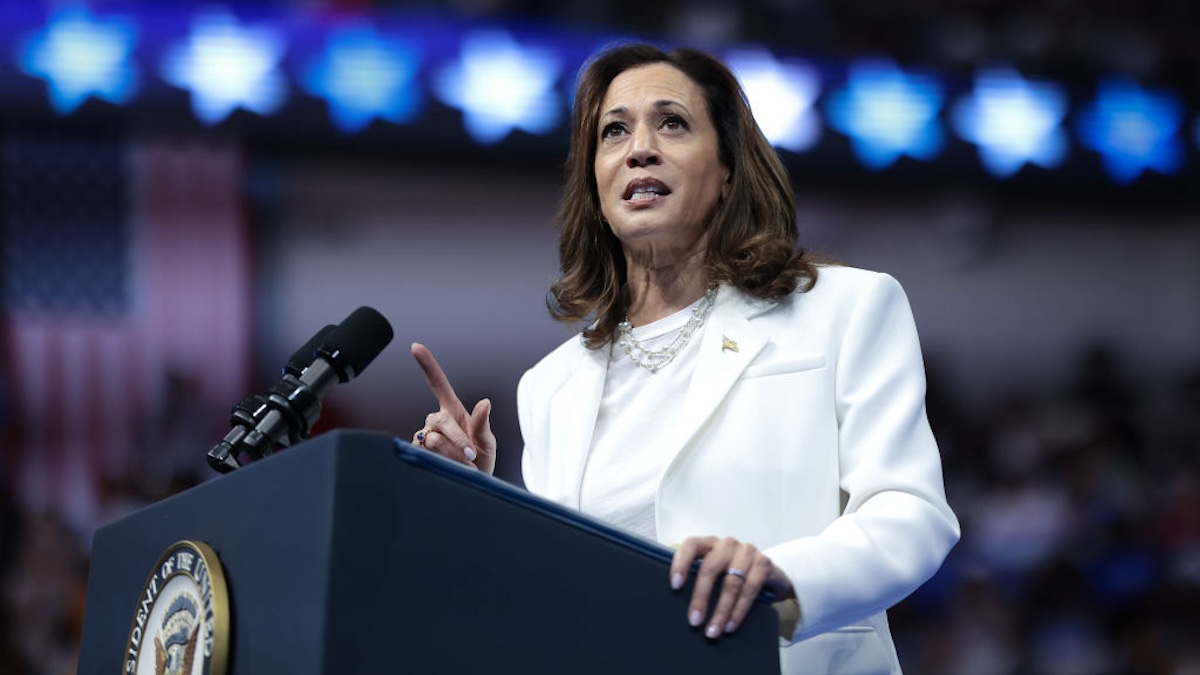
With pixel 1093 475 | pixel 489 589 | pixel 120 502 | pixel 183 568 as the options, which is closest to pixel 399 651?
pixel 489 589

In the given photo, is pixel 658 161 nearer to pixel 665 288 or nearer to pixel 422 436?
pixel 665 288

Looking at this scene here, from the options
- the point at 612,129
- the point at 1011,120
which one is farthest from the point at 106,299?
the point at 612,129

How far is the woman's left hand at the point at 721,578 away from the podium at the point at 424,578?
1 cm

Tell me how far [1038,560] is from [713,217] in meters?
3.94

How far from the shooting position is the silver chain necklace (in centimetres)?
188

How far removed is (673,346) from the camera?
188 centimetres

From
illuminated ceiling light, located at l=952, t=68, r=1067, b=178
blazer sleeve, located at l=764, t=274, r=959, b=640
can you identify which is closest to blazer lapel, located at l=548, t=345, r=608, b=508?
blazer sleeve, located at l=764, t=274, r=959, b=640

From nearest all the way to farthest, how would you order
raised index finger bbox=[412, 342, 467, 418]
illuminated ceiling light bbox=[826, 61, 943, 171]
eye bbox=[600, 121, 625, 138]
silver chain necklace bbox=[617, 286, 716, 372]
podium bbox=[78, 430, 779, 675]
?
podium bbox=[78, 430, 779, 675], raised index finger bbox=[412, 342, 467, 418], silver chain necklace bbox=[617, 286, 716, 372], eye bbox=[600, 121, 625, 138], illuminated ceiling light bbox=[826, 61, 943, 171]

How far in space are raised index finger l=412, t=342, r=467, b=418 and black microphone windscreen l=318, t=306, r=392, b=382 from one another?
9 centimetres

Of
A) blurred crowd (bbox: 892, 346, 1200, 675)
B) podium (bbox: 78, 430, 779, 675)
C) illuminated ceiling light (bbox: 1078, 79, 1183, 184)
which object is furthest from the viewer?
illuminated ceiling light (bbox: 1078, 79, 1183, 184)

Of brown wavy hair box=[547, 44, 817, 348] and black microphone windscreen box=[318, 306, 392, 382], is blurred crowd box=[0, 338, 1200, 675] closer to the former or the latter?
brown wavy hair box=[547, 44, 817, 348]

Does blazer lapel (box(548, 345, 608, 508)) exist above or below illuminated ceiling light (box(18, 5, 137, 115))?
below

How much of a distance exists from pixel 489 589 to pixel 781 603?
1.12ft

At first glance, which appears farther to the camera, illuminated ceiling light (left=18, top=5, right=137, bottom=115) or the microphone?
illuminated ceiling light (left=18, top=5, right=137, bottom=115)
